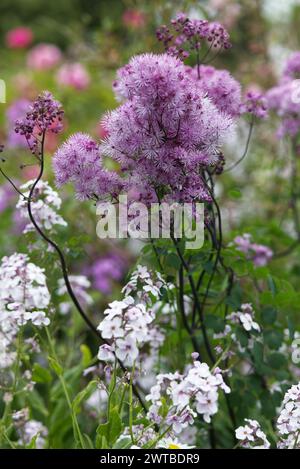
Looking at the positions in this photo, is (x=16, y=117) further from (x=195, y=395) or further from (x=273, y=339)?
(x=195, y=395)

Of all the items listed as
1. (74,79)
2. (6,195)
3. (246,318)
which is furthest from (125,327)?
(74,79)

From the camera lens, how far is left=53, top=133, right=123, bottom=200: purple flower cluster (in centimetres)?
142

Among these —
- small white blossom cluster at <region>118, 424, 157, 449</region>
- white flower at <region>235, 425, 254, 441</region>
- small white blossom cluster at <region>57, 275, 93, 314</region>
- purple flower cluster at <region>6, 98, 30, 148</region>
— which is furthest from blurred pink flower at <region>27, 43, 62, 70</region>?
white flower at <region>235, 425, 254, 441</region>

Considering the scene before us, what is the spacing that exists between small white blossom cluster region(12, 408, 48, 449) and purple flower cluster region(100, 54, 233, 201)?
0.66m

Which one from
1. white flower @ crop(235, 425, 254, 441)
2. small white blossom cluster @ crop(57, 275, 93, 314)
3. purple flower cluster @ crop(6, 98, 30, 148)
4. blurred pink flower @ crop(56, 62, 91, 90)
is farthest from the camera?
blurred pink flower @ crop(56, 62, 91, 90)

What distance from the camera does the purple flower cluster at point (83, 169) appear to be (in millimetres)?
1424

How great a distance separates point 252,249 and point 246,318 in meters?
0.44

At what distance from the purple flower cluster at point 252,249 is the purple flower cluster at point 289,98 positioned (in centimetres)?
45

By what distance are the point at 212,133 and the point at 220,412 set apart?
0.84m

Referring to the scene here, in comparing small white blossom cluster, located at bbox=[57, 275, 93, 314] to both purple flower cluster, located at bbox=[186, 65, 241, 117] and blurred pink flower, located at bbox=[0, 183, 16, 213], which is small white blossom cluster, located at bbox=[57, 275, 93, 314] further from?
blurred pink flower, located at bbox=[0, 183, 16, 213]
